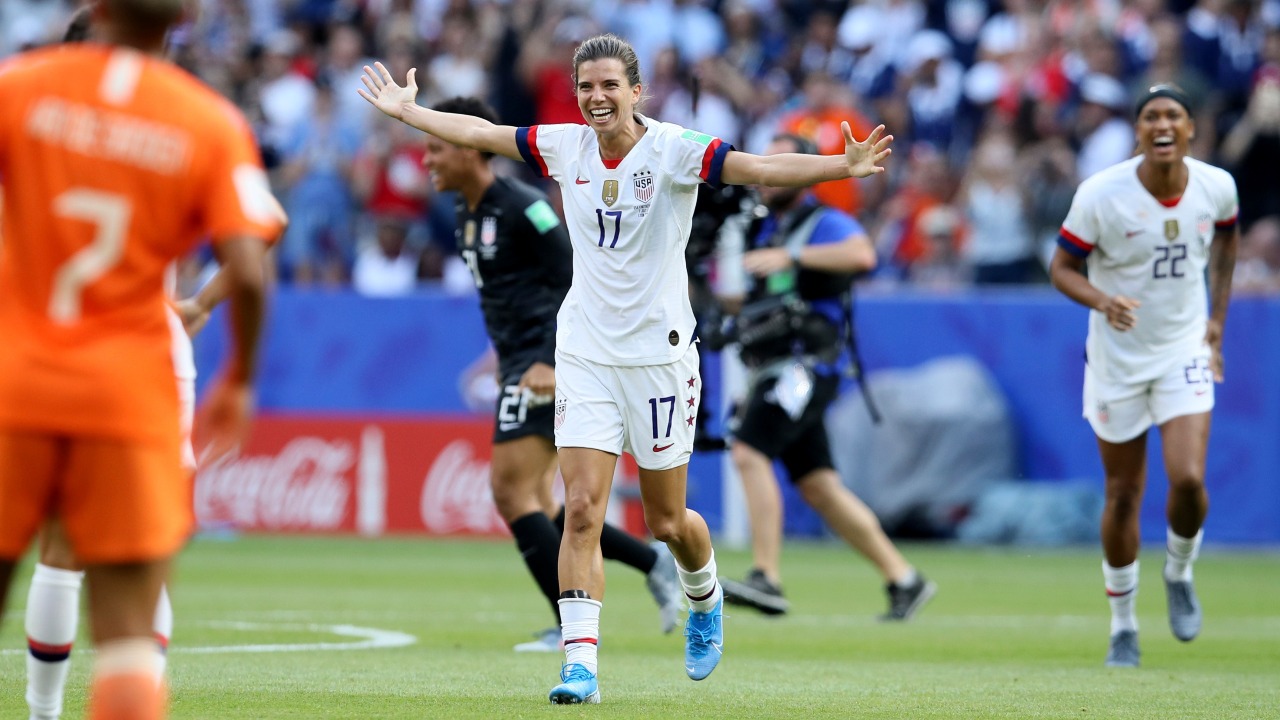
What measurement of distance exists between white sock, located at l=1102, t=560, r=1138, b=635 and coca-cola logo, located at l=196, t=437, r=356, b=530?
32.5 ft

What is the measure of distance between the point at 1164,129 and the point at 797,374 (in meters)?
3.28

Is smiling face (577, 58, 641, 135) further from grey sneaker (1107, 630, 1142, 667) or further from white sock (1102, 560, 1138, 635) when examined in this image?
grey sneaker (1107, 630, 1142, 667)

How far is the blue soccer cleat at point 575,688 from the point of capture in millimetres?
6973

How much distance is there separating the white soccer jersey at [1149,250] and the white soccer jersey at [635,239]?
8.77ft

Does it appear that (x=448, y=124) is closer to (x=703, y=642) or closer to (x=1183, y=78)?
(x=703, y=642)

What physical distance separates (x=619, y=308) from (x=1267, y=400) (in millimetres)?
10856

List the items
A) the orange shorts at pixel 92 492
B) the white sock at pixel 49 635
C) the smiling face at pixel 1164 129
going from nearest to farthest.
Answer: the orange shorts at pixel 92 492, the white sock at pixel 49 635, the smiling face at pixel 1164 129

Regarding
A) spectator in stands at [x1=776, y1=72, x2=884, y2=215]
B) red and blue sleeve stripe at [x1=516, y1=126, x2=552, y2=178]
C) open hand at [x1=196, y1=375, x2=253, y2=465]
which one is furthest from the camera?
spectator in stands at [x1=776, y1=72, x2=884, y2=215]

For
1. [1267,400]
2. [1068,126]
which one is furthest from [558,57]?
[1267,400]

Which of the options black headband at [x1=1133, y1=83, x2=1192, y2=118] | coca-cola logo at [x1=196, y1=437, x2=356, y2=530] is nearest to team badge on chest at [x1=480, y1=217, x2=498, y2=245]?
black headband at [x1=1133, y1=83, x2=1192, y2=118]

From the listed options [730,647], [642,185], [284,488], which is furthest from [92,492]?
[284,488]

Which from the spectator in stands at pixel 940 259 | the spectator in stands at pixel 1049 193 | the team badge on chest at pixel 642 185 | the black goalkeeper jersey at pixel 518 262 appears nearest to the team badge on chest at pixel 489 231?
the black goalkeeper jersey at pixel 518 262

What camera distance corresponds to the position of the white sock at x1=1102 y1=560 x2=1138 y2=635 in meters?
9.16

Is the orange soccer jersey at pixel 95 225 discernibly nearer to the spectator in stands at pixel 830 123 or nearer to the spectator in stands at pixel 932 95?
the spectator in stands at pixel 830 123
